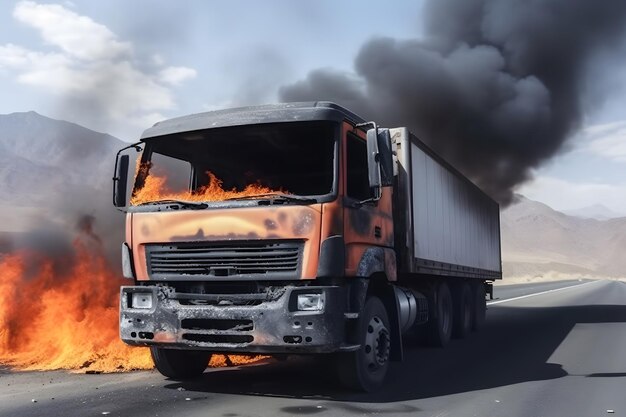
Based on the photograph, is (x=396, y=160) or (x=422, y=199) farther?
(x=422, y=199)

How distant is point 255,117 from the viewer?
244 inches

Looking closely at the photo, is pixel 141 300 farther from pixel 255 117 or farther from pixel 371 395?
pixel 371 395

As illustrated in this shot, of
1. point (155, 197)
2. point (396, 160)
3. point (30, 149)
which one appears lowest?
point (155, 197)

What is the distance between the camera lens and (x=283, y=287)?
5.68m

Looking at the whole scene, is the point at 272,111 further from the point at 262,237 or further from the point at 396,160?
the point at 396,160

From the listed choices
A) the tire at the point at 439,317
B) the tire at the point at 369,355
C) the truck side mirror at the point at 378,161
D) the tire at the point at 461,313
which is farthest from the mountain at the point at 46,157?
the truck side mirror at the point at 378,161

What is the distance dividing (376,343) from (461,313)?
539 cm

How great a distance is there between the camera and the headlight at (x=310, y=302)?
18.3 feet

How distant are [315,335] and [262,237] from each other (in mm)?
974

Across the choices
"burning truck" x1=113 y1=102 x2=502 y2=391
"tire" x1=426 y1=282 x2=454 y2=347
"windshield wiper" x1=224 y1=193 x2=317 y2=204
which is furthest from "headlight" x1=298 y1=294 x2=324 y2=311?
"tire" x1=426 y1=282 x2=454 y2=347

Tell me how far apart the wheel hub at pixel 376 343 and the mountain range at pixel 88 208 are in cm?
626

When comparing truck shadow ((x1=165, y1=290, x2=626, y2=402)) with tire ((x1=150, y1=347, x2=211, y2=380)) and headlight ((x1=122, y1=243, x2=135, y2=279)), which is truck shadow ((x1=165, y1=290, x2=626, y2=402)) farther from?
headlight ((x1=122, y1=243, x2=135, y2=279))

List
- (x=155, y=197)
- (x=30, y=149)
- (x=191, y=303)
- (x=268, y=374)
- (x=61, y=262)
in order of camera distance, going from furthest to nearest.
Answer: (x=30, y=149) < (x=61, y=262) < (x=268, y=374) < (x=155, y=197) < (x=191, y=303)

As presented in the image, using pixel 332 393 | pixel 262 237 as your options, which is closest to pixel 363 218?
pixel 262 237
